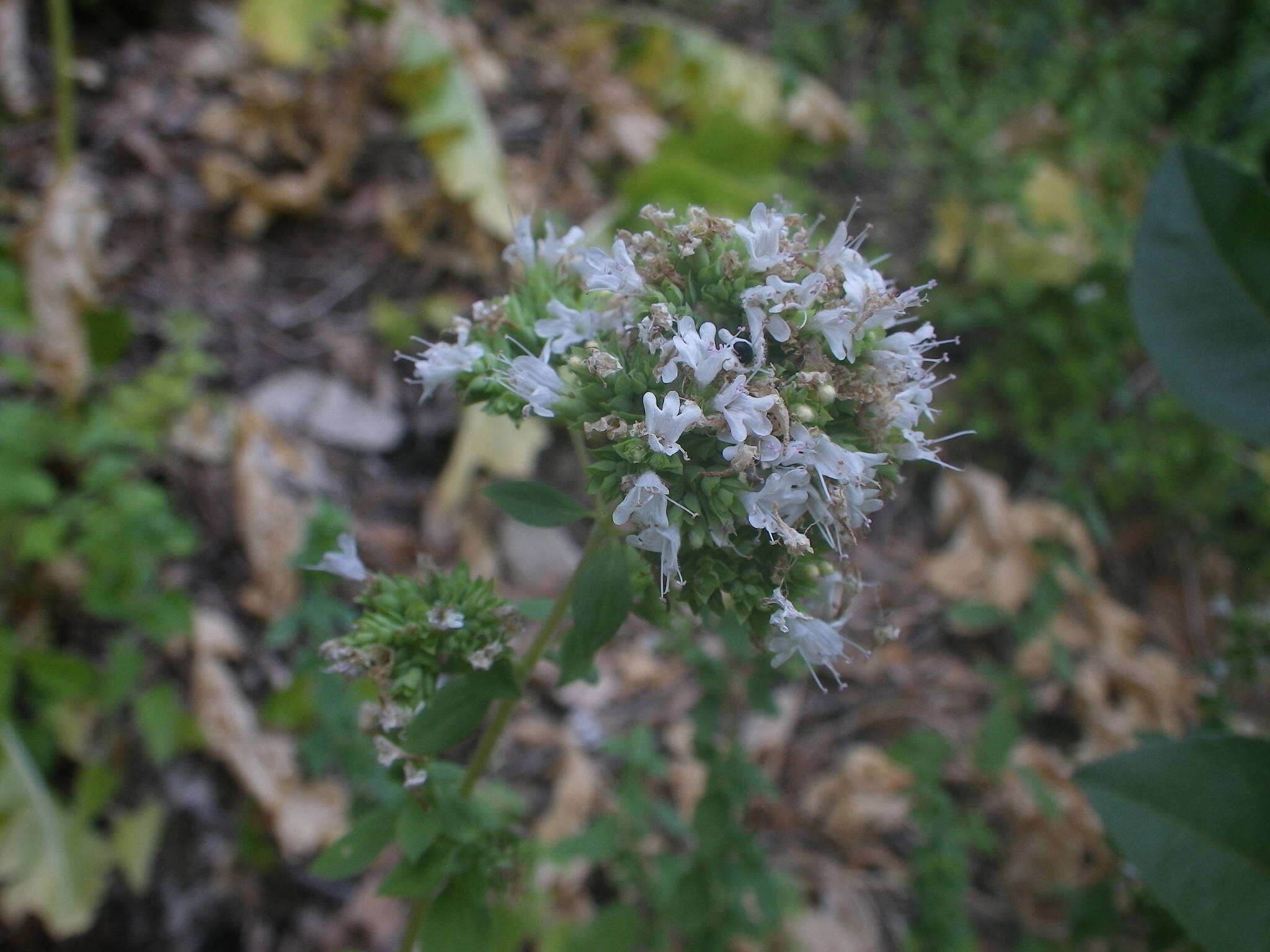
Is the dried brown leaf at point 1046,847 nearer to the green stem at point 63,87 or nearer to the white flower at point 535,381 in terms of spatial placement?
the white flower at point 535,381

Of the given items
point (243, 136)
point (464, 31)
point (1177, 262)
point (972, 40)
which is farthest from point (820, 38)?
point (1177, 262)

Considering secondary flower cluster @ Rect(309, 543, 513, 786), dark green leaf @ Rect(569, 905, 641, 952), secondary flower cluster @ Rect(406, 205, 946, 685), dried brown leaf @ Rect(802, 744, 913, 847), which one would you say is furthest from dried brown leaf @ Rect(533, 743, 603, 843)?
secondary flower cluster @ Rect(406, 205, 946, 685)

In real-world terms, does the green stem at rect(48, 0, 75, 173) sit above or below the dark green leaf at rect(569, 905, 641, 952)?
above

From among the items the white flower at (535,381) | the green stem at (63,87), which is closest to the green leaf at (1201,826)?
the white flower at (535,381)

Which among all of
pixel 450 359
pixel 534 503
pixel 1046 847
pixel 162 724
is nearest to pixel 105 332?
pixel 162 724

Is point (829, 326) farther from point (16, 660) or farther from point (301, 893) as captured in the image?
point (16, 660)

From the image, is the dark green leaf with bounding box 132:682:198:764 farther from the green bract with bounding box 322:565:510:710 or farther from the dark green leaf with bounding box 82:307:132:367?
the green bract with bounding box 322:565:510:710
